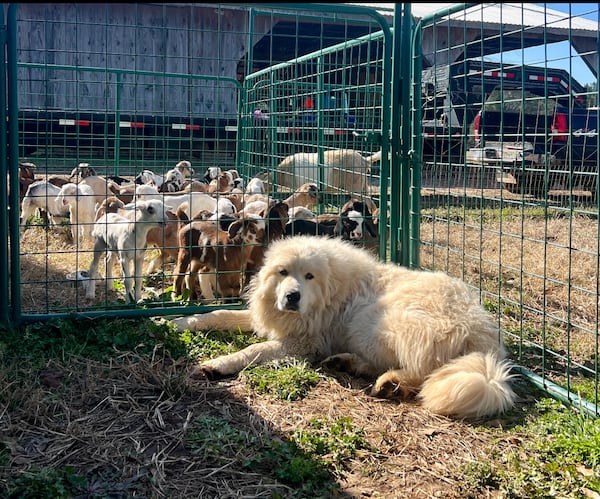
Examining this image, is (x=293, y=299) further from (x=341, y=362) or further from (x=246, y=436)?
(x=246, y=436)

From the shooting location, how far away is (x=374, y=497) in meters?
3.00

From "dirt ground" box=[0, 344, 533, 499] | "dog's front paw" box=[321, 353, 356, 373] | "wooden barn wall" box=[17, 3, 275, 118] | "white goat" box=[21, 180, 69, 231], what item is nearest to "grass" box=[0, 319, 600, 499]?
"dirt ground" box=[0, 344, 533, 499]

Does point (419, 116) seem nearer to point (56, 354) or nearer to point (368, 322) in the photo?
point (368, 322)

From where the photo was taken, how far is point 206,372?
4.33 meters

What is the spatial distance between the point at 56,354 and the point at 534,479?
3.03 meters

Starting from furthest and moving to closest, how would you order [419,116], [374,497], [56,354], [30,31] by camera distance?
[30,31], [419,116], [56,354], [374,497]

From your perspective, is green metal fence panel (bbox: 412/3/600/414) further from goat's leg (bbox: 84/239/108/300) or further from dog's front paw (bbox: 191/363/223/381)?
goat's leg (bbox: 84/239/108/300)

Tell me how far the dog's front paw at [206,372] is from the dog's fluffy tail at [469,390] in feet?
4.27

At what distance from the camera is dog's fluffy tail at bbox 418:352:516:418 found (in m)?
3.84

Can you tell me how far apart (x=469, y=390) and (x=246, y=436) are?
1300 mm

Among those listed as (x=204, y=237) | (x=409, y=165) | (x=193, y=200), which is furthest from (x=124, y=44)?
(x=409, y=165)

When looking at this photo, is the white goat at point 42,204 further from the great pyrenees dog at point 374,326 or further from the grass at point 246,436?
the grass at point 246,436

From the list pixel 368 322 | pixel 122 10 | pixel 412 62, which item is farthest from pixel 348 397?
pixel 122 10

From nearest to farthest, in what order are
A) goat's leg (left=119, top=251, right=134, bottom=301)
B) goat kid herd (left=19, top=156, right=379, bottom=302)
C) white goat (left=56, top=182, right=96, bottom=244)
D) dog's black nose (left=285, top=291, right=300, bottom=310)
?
dog's black nose (left=285, top=291, right=300, bottom=310)
goat's leg (left=119, top=251, right=134, bottom=301)
goat kid herd (left=19, top=156, right=379, bottom=302)
white goat (left=56, top=182, right=96, bottom=244)
